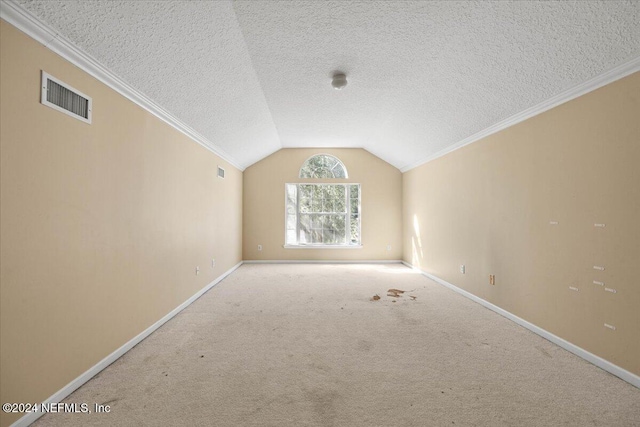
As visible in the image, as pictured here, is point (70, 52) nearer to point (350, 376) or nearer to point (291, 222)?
point (350, 376)

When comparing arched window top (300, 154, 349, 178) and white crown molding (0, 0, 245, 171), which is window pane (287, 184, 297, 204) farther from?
white crown molding (0, 0, 245, 171)

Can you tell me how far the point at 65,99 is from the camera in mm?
1714

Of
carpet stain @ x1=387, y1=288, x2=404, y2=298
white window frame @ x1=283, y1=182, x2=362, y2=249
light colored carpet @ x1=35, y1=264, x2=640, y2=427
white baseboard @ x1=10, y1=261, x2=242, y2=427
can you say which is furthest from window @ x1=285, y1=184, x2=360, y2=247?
white baseboard @ x1=10, y1=261, x2=242, y2=427

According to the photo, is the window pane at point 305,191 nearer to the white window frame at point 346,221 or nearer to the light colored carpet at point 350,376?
the white window frame at point 346,221

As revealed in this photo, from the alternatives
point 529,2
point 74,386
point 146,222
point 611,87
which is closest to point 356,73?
point 529,2

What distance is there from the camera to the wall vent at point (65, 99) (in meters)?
1.57

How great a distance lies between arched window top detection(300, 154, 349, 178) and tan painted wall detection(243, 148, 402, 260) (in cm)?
12

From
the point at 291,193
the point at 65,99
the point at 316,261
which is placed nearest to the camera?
the point at 65,99

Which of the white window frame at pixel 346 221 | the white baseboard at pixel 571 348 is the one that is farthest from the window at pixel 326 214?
the white baseboard at pixel 571 348

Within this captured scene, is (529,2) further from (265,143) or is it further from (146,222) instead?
(265,143)

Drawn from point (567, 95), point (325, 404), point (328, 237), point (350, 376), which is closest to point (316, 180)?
point (328, 237)

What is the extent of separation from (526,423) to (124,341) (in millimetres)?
2760

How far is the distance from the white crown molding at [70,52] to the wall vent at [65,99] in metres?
0.18

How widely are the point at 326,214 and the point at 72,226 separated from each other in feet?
16.9
